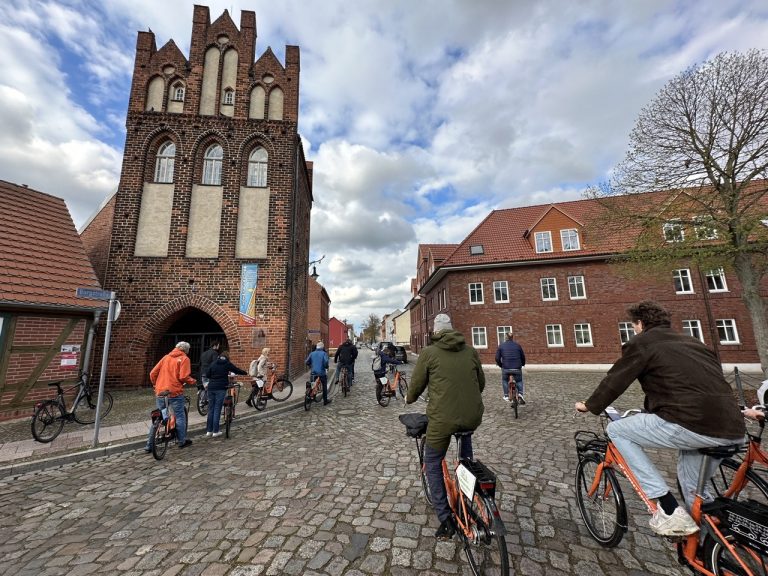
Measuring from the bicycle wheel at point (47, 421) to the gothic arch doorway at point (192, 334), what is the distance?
5341mm

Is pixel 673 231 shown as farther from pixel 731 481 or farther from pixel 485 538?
pixel 485 538

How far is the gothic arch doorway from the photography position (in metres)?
12.0

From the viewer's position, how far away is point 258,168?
1288 cm

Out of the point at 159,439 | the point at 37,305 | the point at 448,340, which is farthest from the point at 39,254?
the point at 448,340

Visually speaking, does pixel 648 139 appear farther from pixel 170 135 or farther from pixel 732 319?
pixel 170 135

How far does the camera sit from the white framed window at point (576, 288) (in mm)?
18719

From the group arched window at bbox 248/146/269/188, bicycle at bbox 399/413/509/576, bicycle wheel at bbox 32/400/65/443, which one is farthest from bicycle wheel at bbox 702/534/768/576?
arched window at bbox 248/146/269/188

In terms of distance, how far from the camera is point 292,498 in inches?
150

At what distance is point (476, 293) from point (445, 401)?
59.9ft

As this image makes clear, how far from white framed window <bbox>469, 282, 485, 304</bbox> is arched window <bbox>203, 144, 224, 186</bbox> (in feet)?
49.4

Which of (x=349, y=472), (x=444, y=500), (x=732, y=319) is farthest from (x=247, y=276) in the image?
(x=732, y=319)

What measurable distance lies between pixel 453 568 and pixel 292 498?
6.79 feet

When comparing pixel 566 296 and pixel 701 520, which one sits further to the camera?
pixel 566 296

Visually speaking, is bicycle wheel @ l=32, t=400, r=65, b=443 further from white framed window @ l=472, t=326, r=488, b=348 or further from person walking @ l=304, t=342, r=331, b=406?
white framed window @ l=472, t=326, r=488, b=348
